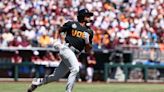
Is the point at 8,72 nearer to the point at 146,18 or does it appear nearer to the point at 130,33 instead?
the point at 130,33

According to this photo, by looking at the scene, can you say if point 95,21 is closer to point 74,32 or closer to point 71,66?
point 74,32

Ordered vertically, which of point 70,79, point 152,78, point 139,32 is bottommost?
point 152,78

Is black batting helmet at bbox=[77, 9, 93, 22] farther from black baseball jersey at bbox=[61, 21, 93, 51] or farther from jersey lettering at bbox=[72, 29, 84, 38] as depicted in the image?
jersey lettering at bbox=[72, 29, 84, 38]

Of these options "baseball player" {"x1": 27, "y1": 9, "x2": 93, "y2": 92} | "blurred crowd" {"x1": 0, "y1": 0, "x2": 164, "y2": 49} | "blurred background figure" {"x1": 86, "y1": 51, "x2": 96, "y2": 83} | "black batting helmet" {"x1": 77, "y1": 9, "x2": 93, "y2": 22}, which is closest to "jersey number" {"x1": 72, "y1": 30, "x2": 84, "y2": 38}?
"baseball player" {"x1": 27, "y1": 9, "x2": 93, "y2": 92}

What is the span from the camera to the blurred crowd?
21.4m

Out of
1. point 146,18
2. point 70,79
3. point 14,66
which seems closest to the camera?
point 70,79

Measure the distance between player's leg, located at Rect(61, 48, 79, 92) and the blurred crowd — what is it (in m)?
11.0

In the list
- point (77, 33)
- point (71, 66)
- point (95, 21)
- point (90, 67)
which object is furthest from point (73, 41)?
point (95, 21)

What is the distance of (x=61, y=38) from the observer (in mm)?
21062

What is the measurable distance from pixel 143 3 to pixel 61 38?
6486 millimetres

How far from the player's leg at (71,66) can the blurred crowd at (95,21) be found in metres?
11.0

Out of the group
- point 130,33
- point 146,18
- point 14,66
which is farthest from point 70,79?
point 146,18

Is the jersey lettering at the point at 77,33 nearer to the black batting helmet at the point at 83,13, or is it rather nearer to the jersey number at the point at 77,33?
the jersey number at the point at 77,33

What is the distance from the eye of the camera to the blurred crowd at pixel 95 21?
2139 cm
